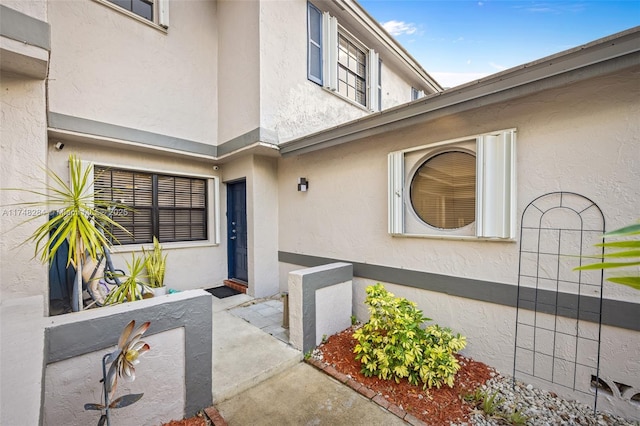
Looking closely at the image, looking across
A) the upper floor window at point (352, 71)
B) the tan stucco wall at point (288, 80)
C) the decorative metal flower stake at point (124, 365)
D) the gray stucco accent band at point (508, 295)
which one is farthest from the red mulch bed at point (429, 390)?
the upper floor window at point (352, 71)

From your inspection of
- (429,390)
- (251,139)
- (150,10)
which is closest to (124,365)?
(429,390)

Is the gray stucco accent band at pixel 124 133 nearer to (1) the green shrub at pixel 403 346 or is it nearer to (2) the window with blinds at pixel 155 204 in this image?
(2) the window with blinds at pixel 155 204

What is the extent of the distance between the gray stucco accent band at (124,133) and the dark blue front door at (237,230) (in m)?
0.95

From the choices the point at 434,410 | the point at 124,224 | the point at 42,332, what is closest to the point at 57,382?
the point at 42,332

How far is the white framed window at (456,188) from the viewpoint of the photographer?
290 centimetres

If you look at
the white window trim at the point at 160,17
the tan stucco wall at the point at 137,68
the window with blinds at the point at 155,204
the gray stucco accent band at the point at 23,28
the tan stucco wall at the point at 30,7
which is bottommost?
the window with blinds at the point at 155,204

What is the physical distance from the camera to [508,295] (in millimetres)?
2939

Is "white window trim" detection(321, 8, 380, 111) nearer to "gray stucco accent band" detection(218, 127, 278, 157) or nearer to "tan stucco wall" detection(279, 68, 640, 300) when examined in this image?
"gray stucco accent band" detection(218, 127, 278, 157)

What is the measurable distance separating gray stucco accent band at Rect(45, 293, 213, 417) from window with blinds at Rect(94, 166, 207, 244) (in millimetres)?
3500

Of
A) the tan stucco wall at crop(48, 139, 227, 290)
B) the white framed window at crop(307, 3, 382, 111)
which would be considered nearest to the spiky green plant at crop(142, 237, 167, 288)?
the tan stucco wall at crop(48, 139, 227, 290)

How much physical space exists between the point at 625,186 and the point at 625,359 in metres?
1.56

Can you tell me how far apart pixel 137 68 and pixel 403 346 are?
6357mm

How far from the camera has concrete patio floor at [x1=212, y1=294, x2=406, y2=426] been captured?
8.01 ft

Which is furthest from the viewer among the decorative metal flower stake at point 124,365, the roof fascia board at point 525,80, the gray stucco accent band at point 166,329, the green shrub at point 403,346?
the green shrub at point 403,346
